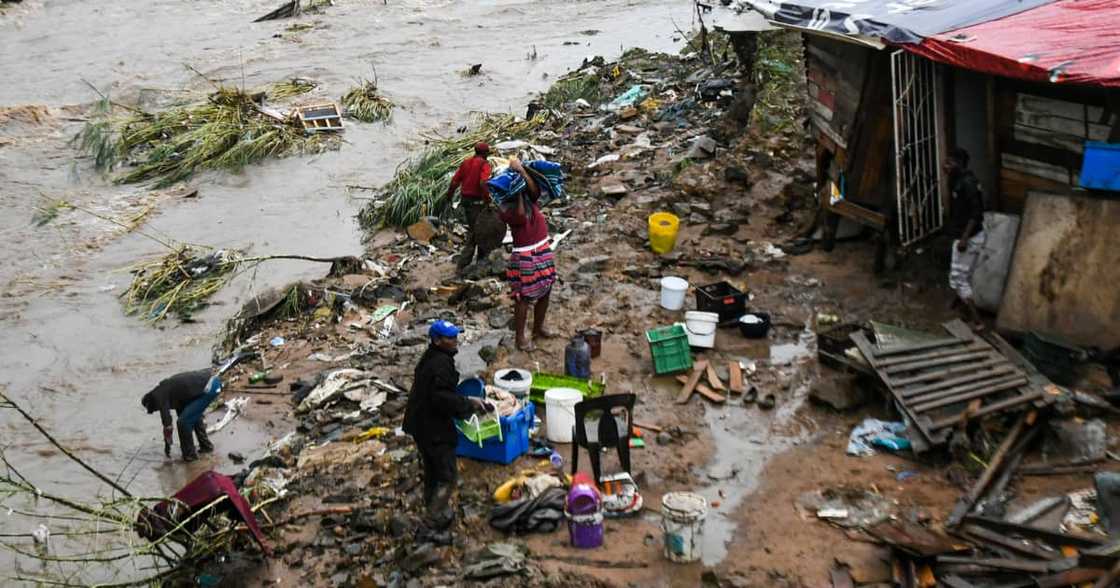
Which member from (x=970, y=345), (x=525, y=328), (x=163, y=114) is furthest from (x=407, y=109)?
(x=970, y=345)

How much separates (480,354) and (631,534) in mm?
2626

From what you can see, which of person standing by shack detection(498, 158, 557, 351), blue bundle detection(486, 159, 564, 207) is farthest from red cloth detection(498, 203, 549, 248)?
blue bundle detection(486, 159, 564, 207)

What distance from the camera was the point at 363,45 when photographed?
22.5 m

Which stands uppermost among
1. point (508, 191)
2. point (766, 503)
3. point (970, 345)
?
point (508, 191)

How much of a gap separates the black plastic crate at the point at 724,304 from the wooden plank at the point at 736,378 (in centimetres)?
65

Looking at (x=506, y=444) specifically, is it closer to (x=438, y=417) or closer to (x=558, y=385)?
(x=438, y=417)

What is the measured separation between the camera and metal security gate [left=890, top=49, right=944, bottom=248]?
7.98 meters

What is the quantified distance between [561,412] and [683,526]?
5.04ft

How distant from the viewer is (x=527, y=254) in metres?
7.48

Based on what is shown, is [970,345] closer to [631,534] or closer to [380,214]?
[631,534]

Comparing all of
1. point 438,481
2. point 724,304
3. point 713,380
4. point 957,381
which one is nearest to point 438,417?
point 438,481

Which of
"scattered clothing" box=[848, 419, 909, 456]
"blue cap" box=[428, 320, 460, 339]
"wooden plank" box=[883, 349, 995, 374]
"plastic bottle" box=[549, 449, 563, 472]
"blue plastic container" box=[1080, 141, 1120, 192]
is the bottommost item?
"scattered clothing" box=[848, 419, 909, 456]

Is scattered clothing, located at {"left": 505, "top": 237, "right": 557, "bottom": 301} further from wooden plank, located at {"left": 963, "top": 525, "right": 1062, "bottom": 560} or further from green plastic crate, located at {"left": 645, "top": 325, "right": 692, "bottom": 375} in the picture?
wooden plank, located at {"left": 963, "top": 525, "right": 1062, "bottom": 560}

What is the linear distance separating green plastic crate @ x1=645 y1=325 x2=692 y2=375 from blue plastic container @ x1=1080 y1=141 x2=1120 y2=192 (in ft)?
9.85
